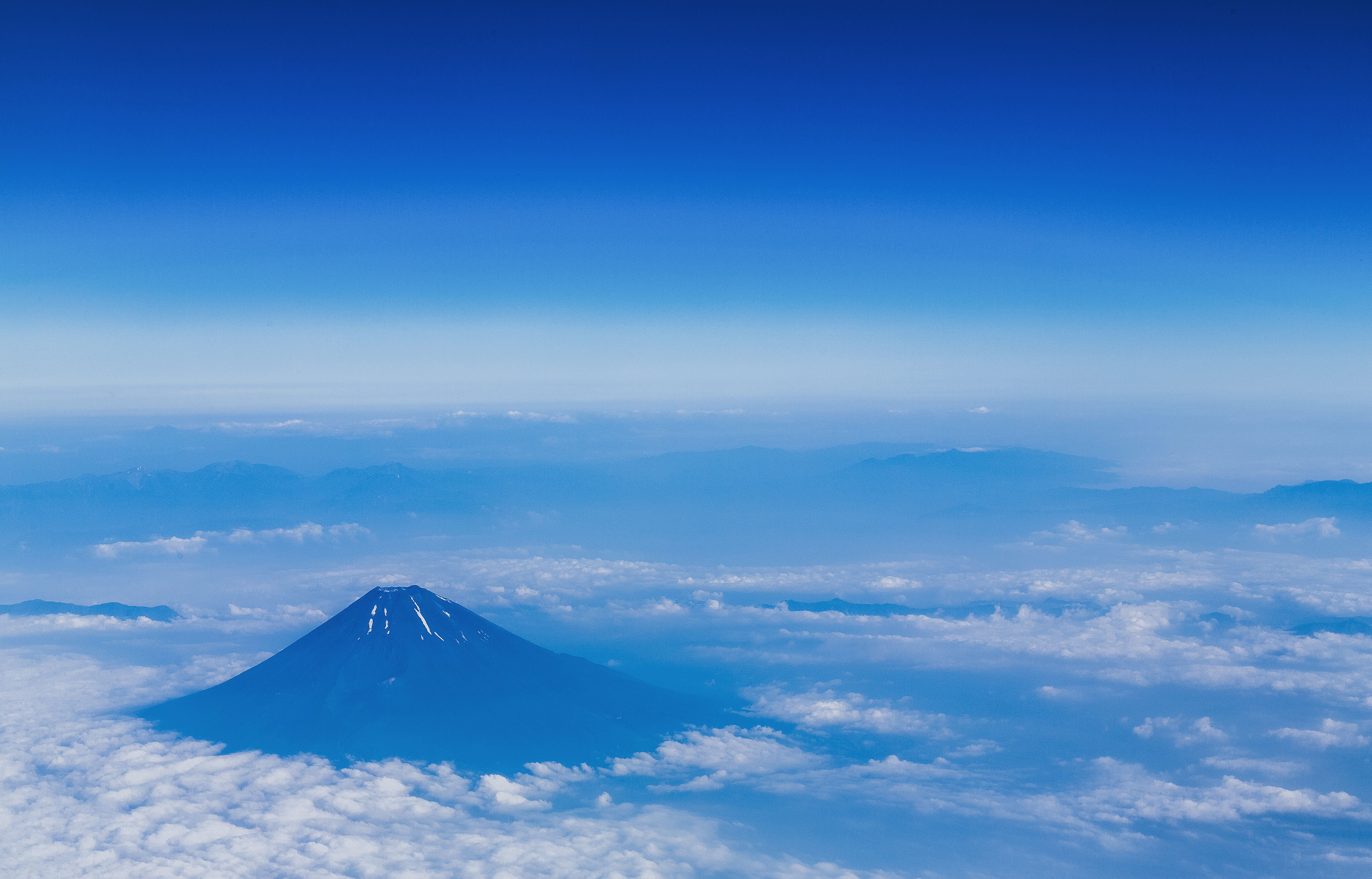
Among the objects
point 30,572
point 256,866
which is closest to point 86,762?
point 256,866

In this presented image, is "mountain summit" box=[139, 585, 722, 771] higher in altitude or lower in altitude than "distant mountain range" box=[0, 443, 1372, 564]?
lower

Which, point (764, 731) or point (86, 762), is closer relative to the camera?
point (86, 762)

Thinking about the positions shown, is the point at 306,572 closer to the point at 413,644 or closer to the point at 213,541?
the point at 213,541

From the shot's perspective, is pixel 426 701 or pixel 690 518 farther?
pixel 690 518

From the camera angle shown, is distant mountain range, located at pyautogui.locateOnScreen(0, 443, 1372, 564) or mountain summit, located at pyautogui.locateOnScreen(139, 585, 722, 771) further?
distant mountain range, located at pyautogui.locateOnScreen(0, 443, 1372, 564)

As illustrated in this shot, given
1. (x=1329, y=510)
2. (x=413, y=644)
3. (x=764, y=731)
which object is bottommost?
(x=764, y=731)

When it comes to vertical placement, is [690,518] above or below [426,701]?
above

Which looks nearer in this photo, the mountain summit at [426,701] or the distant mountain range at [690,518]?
the mountain summit at [426,701]

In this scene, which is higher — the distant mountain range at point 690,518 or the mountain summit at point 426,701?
the distant mountain range at point 690,518
